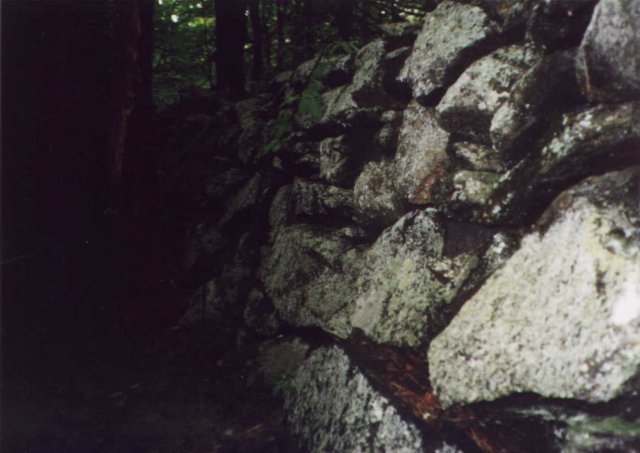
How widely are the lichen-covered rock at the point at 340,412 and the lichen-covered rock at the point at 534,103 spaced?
137cm

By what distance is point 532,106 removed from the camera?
95.0 inches

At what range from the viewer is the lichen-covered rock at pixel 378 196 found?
314 cm

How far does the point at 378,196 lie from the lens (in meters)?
3.27

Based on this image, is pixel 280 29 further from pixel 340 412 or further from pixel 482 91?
pixel 340 412

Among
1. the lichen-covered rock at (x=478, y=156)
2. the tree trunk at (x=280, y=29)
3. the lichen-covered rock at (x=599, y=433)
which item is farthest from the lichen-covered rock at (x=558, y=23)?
the tree trunk at (x=280, y=29)

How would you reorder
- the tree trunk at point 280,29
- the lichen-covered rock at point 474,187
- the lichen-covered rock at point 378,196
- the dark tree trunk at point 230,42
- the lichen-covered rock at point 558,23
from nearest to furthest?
the lichen-covered rock at point 558,23 → the lichen-covered rock at point 474,187 → the lichen-covered rock at point 378,196 → the tree trunk at point 280,29 → the dark tree trunk at point 230,42

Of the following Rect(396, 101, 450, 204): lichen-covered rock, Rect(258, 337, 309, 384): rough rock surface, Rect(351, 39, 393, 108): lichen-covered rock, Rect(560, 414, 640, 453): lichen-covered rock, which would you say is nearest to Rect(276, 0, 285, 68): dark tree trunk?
Rect(351, 39, 393, 108): lichen-covered rock

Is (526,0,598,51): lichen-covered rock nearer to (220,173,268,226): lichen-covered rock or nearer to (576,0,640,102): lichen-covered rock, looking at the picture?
(576,0,640,102): lichen-covered rock

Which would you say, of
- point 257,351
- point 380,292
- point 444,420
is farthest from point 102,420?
point 444,420

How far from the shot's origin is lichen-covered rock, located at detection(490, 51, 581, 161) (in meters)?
2.32

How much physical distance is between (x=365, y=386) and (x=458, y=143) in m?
1.36

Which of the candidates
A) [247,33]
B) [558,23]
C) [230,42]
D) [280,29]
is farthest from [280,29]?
[558,23]

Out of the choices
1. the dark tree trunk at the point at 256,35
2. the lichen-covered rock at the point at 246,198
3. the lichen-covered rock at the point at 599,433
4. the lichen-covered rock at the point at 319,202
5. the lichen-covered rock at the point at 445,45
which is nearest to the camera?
the lichen-covered rock at the point at 599,433

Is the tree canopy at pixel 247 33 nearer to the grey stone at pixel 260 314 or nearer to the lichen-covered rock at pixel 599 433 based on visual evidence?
the grey stone at pixel 260 314
